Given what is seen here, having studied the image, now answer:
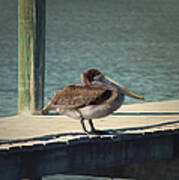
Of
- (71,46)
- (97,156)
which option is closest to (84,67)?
(71,46)

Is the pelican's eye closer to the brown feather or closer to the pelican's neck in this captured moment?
the pelican's neck

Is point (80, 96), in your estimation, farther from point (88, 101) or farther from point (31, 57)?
point (31, 57)

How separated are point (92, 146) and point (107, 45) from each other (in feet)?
148

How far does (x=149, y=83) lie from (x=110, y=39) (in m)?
36.2

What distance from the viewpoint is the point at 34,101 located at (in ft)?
33.8

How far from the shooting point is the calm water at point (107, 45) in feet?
81.0

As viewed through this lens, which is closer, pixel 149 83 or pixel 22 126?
pixel 22 126

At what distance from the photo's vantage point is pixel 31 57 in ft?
33.9

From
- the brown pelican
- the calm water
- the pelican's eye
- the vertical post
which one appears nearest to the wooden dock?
the brown pelican

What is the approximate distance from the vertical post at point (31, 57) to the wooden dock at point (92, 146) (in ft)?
1.53

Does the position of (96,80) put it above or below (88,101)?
above

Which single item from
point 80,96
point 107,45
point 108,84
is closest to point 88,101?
point 80,96

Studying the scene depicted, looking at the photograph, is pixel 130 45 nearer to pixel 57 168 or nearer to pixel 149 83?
pixel 149 83

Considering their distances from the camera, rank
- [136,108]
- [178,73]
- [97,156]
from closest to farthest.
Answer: [97,156]
[136,108]
[178,73]
